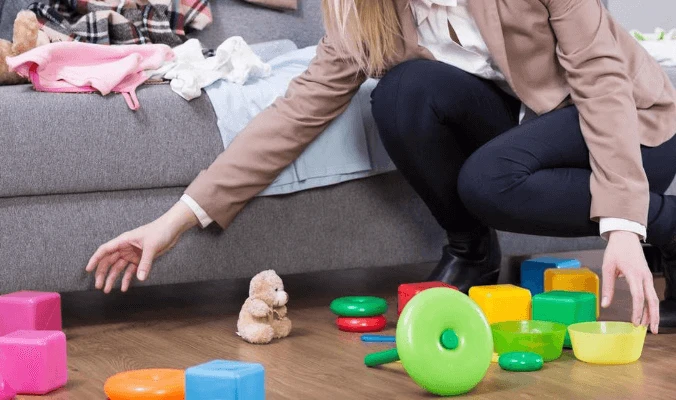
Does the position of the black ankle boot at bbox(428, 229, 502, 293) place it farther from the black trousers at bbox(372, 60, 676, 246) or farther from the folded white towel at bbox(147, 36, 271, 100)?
the folded white towel at bbox(147, 36, 271, 100)

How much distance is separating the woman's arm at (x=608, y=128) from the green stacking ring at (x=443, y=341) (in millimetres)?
196

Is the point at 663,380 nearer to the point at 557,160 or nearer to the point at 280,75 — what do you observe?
the point at 557,160

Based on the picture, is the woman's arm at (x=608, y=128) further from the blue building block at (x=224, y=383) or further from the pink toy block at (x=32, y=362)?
the pink toy block at (x=32, y=362)

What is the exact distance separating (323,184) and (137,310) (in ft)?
1.45

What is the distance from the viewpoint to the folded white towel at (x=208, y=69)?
5.48ft

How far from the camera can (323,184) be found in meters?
1.74

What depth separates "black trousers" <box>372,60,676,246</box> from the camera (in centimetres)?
148

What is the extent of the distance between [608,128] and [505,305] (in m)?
0.31

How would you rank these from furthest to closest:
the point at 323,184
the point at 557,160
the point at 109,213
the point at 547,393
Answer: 1. the point at 323,184
2. the point at 109,213
3. the point at 557,160
4. the point at 547,393

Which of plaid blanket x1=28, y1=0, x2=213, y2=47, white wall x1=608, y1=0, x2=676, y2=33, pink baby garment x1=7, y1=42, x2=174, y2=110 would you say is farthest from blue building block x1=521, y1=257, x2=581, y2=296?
white wall x1=608, y1=0, x2=676, y2=33

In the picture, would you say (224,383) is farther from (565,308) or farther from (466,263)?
(466,263)

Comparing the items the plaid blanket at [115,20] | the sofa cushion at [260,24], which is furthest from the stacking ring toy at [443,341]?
the sofa cushion at [260,24]

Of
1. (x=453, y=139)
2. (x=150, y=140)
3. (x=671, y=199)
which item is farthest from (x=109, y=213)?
(x=671, y=199)

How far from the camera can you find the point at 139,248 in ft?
5.11
